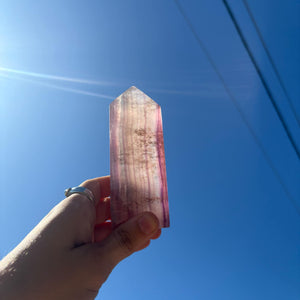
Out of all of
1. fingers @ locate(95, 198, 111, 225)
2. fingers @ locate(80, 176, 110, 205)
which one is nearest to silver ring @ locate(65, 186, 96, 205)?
fingers @ locate(80, 176, 110, 205)

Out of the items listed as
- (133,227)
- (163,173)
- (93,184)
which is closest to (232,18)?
(163,173)

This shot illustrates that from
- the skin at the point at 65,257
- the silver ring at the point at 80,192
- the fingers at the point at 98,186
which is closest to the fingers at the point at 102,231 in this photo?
the fingers at the point at 98,186

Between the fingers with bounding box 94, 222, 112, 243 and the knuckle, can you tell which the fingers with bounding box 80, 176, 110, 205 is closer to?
the fingers with bounding box 94, 222, 112, 243

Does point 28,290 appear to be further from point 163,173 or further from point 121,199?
point 163,173

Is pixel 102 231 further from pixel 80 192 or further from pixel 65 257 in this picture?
pixel 65 257

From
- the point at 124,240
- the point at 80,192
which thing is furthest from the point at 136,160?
the point at 124,240
